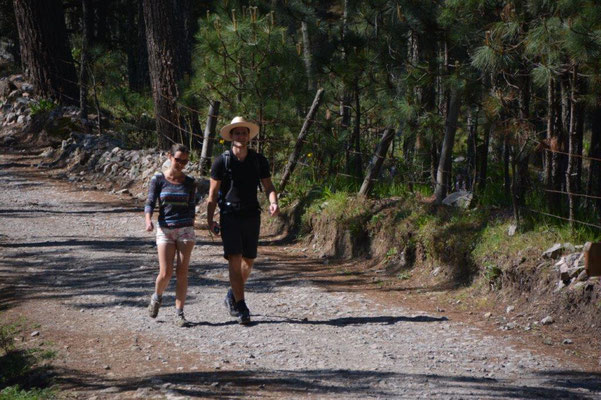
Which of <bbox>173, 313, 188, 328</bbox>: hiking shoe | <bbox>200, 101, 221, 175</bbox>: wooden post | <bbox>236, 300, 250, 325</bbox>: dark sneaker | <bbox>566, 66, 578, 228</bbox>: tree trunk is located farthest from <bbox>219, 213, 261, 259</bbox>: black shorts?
<bbox>200, 101, 221, 175</bbox>: wooden post

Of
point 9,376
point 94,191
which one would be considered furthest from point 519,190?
point 94,191

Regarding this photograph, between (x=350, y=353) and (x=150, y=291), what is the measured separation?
329 centimetres

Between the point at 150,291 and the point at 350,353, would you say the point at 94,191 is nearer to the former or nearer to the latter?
the point at 150,291

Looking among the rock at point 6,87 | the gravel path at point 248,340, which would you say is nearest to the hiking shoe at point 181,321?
the gravel path at point 248,340

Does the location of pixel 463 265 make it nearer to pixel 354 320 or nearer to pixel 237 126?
pixel 354 320

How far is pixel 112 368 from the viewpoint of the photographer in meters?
6.91

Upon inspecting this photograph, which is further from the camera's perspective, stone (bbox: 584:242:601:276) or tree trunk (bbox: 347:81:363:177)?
tree trunk (bbox: 347:81:363:177)

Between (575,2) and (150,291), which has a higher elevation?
(575,2)

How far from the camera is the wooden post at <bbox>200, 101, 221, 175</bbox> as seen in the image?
14133 millimetres

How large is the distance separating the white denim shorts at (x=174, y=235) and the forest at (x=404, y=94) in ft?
11.4

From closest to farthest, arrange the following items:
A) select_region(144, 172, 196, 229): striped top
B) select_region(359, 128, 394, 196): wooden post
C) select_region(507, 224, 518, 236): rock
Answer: select_region(144, 172, 196, 229): striped top < select_region(507, 224, 518, 236): rock < select_region(359, 128, 394, 196): wooden post

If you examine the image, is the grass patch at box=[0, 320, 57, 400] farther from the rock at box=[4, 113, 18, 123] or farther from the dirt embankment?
the rock at box=[4, 113, 18, 123]

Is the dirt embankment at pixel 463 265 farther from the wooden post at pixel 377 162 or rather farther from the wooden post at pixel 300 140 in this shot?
the wooden post at pixel 300 140

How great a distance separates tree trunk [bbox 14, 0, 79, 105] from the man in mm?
14565
